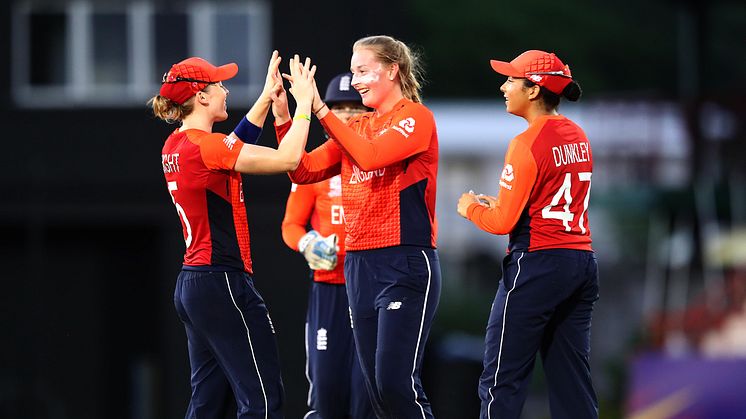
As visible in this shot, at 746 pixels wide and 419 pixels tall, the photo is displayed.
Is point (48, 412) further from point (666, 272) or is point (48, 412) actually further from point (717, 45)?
point (717, 45)

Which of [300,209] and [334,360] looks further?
[300,209]

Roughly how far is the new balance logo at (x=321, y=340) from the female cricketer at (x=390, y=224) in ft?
3.29

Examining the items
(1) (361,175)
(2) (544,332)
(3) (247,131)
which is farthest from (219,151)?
(2) (544,332)

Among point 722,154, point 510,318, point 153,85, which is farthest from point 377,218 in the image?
point 153,85

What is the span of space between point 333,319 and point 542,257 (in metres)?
1.63

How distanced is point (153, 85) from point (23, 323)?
517 cm

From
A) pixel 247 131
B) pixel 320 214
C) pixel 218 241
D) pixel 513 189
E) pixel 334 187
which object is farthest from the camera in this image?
pixel 320 214

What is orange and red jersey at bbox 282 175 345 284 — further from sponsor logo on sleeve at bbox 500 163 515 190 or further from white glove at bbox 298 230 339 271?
sponsor logo on sleeve at bbox 500 163 515 190

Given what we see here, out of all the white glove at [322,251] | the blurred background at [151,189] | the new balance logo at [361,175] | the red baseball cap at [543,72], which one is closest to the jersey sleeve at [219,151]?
the new balance logo at [361,175]

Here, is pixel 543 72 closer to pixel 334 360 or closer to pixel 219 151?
pixel 219 151

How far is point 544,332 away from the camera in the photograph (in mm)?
6527

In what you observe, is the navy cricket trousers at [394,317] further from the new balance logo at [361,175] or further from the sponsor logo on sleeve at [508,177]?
the sponsor logo on sleeve at [508,177]

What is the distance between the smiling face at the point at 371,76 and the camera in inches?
258

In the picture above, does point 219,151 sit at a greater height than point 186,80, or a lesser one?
lesser
